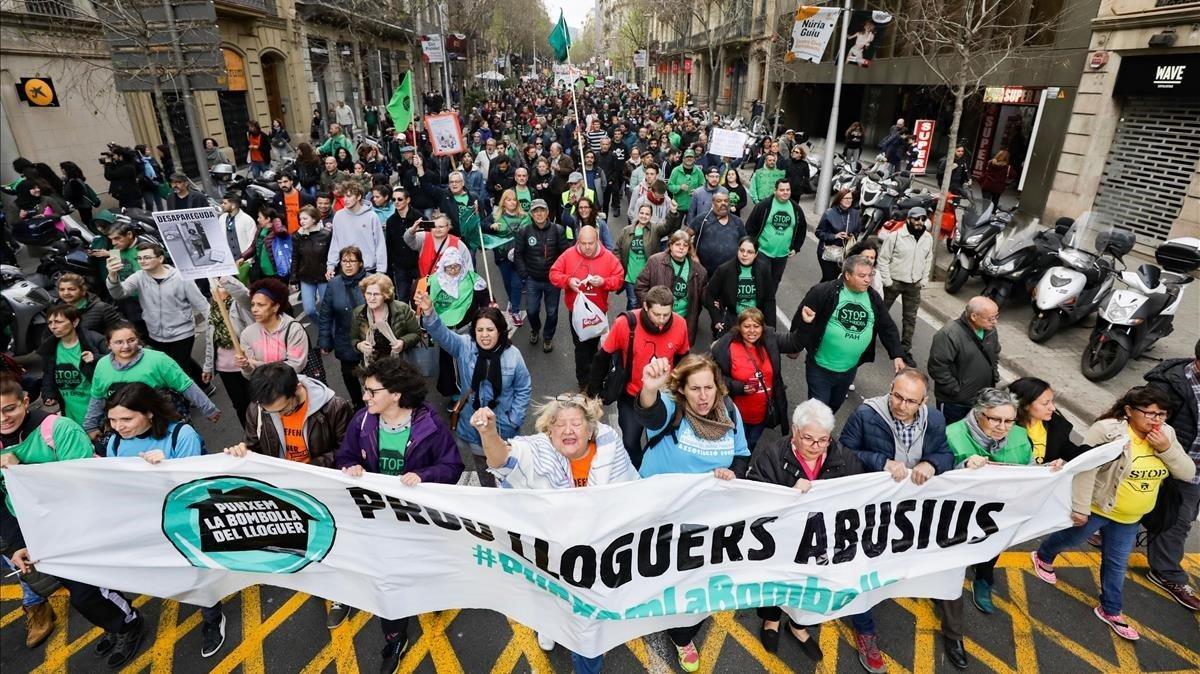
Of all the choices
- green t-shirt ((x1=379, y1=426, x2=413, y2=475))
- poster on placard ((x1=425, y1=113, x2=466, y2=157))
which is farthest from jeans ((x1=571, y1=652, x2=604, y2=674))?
poster on placard ((x1=425, y1=113, x2=466, y2=157))

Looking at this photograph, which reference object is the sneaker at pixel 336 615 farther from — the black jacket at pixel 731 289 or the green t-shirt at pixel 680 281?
the black jacket at pixel 731 289

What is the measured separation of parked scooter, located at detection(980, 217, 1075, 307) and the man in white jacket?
1.83m

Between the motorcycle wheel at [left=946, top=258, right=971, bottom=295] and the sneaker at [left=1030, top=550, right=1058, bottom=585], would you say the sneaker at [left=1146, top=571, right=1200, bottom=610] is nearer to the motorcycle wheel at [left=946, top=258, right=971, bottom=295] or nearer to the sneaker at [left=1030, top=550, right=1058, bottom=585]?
the sneaker at [left=1030, top=550, right=1058, bottom=585]

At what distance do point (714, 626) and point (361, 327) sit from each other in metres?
3.40

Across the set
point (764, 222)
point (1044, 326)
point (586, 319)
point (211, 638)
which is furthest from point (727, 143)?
point (211, 638)

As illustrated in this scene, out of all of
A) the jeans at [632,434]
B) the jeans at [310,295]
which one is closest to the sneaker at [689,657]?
the jeans at [632,434]

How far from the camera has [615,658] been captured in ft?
12.1

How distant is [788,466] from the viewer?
10.8 ft

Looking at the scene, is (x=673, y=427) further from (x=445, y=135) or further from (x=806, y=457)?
(x=445, y=135)

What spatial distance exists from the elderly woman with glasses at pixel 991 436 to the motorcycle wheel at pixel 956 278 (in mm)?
6768

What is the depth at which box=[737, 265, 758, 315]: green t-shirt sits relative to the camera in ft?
19.8

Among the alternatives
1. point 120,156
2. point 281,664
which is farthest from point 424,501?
point 120,156

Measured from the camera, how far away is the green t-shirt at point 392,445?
3441 millimetres

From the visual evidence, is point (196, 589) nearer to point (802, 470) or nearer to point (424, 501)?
point (424, 501)
